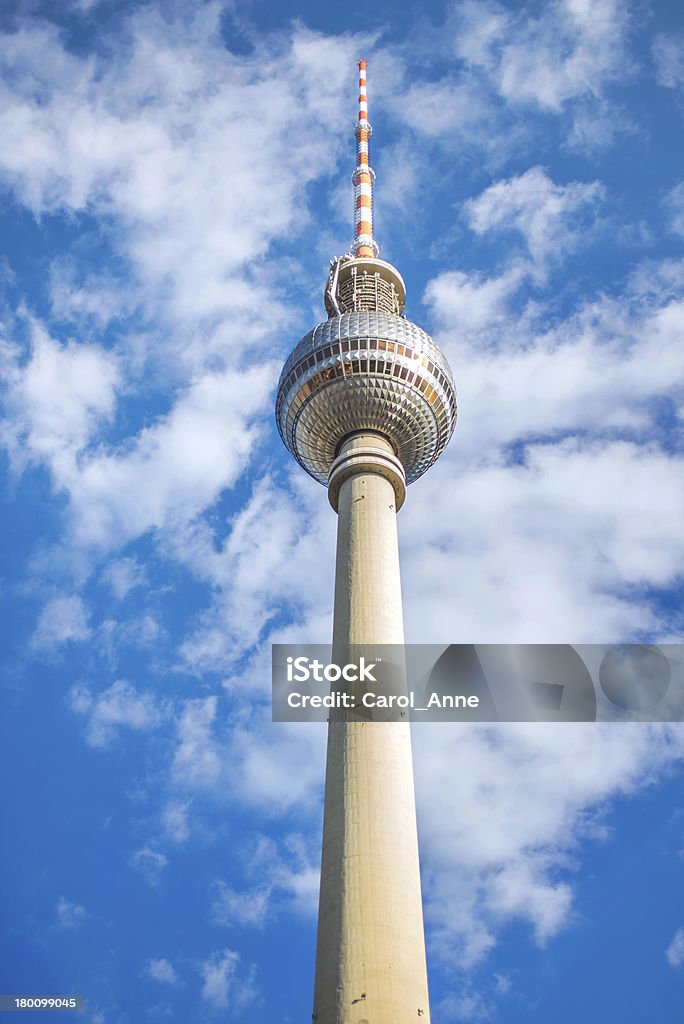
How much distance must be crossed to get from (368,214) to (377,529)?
1706 inches

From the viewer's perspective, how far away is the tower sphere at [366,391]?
68812 mm

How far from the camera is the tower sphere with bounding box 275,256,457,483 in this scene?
68812mm

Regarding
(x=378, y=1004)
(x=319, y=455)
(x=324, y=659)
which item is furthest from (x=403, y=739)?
(x=319, y=455)

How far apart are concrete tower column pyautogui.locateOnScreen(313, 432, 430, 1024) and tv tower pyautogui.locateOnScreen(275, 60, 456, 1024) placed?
0.06 meters

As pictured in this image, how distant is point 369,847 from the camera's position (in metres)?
45.1

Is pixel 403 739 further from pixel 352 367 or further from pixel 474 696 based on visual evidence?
pixel 352 367

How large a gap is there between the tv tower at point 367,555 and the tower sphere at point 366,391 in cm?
10

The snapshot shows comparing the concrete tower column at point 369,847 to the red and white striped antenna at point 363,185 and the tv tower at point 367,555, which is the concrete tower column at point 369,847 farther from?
the red and white striped antenna at point 363,185

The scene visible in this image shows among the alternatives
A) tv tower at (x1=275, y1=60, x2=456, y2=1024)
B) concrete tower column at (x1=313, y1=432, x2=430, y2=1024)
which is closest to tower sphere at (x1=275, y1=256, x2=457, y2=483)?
tv tower at (x1=275, y1=60, x2=456, y2=1024)

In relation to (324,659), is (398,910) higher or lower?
lower

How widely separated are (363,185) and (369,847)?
68.8 meters

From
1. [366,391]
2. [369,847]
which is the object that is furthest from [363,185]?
[369,847]

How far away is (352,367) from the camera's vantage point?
6888 cm

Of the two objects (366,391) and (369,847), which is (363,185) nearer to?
(366,391)
